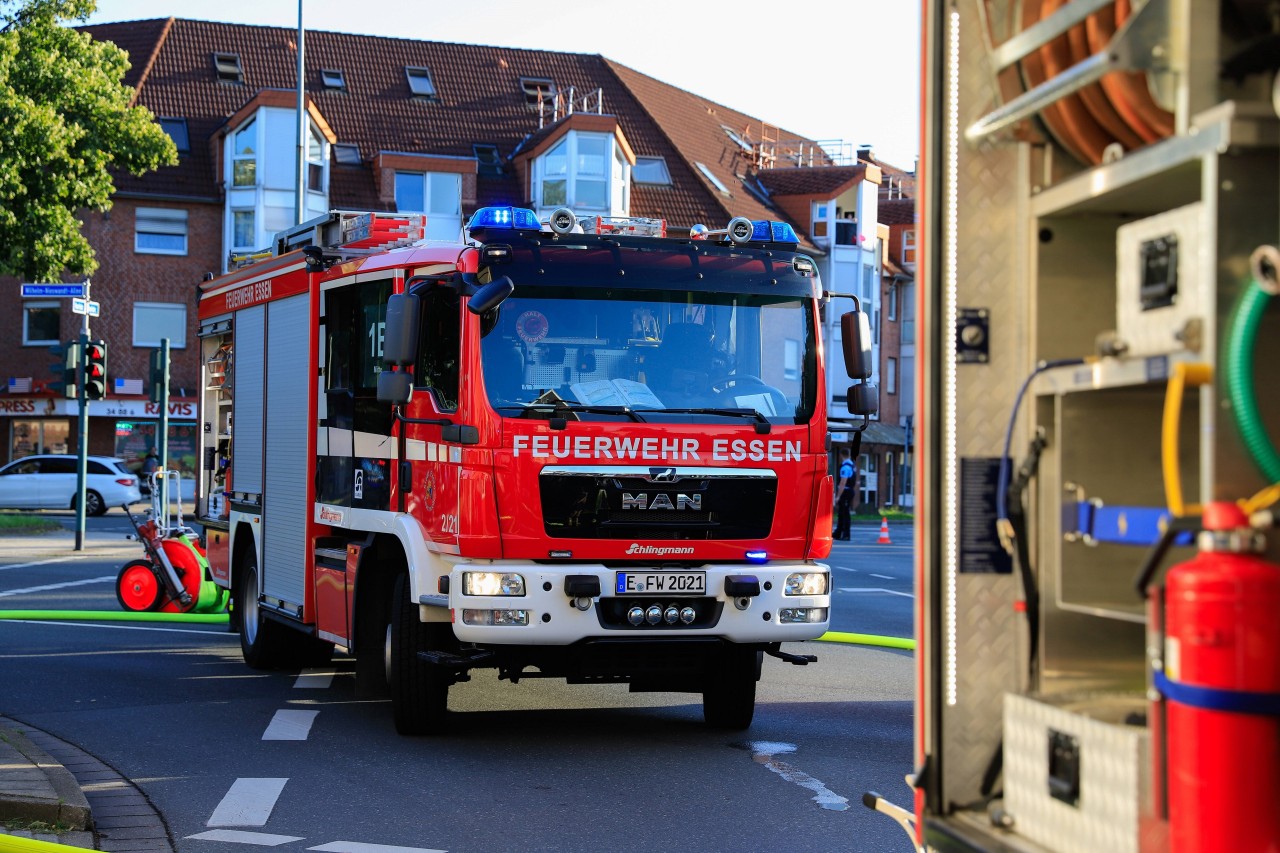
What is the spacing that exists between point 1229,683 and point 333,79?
57.1 metres

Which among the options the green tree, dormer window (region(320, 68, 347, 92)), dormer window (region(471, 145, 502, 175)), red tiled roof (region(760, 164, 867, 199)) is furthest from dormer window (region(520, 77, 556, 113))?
the green tree

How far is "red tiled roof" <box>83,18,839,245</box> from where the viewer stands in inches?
2144

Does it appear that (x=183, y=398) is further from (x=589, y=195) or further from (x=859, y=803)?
(x=859, y=803)

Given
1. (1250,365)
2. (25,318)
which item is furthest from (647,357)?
(25,318)

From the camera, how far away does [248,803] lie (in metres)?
7.72

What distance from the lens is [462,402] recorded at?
29.3ft

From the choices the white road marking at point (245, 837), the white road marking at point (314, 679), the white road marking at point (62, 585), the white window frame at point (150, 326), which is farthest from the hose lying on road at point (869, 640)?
the white window frame at point (150, 326)

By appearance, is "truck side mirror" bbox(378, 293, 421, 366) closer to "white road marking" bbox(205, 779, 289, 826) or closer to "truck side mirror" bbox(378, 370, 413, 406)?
"truck side mirror" bbox(378, 370, 413, 406)

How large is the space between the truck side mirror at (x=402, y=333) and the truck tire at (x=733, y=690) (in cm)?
260

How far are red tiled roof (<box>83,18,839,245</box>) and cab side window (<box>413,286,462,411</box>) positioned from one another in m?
45.0

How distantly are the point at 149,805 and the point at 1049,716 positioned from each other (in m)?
5.31

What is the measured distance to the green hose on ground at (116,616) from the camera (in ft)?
52.1

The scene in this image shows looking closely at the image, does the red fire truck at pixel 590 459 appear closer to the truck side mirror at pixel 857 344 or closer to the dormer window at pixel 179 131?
the truck side mirror at pixel 857 344

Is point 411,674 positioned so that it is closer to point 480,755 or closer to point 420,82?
point 480,755
